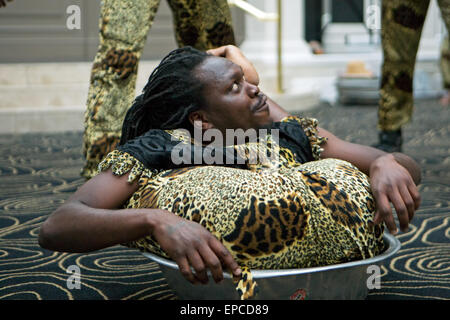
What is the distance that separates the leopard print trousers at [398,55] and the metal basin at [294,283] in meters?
1.66

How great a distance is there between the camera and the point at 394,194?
1.09m

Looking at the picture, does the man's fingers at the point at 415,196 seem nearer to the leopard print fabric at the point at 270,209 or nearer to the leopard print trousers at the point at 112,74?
the leopard print fabric at the point at 270,209

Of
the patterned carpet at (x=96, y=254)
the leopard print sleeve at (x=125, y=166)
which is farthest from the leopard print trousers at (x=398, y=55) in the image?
the leopard print sleeve at (x=125, y=166)

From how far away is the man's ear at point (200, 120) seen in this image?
1279 millimetres

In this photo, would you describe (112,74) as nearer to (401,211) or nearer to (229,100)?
(229,100)

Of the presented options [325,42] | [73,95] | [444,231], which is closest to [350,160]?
[444,231]

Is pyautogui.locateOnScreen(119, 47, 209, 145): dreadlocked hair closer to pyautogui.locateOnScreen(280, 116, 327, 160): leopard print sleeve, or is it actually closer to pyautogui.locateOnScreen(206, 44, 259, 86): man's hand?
pyautogui.locateOnScreen(206, 44, 259, 86): man's hand

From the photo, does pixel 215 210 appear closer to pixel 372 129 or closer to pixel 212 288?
pixel 212 288

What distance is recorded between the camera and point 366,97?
6.52 m

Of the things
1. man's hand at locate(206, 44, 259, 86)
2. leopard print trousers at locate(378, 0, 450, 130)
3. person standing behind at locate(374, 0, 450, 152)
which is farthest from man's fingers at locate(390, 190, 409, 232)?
leopard print trousers at locate(378, 0, 450, 130)

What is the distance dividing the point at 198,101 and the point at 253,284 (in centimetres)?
45

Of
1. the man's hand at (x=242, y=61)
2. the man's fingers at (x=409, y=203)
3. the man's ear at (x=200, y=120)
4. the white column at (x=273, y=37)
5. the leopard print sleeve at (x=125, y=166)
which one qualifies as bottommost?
the man's fingers at (x=409, y=203)

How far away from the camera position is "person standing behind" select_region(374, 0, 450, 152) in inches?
98.3

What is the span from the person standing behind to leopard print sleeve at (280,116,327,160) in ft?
3.61
